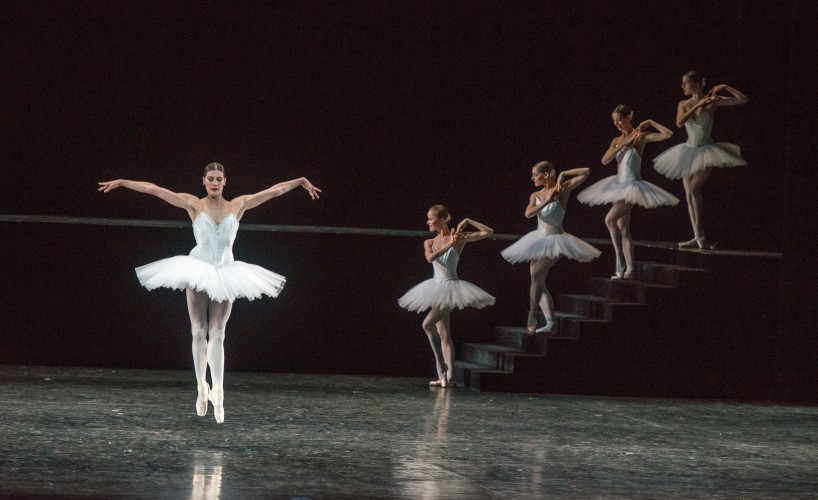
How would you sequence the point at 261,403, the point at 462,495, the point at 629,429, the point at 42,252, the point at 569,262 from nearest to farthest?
the point at 462,495 < the point at 629,429 < the point at 261,403 < the point at 42,252 < the point at 569,262

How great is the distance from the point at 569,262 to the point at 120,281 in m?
3.85

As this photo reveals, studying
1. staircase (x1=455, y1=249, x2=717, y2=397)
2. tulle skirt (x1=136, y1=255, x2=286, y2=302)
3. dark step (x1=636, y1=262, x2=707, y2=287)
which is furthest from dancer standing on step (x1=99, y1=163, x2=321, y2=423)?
dark step (x1=636, y1=262, x2=707, y2=287)

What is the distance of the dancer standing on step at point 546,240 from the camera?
9727mm

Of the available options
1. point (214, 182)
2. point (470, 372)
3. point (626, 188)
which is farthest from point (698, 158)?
point (214, 182)

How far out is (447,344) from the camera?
9.60m

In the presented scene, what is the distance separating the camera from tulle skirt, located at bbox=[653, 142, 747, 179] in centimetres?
1015

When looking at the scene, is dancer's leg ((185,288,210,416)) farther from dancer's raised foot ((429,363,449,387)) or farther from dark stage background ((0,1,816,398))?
dark stage background ((0,1,816,398))

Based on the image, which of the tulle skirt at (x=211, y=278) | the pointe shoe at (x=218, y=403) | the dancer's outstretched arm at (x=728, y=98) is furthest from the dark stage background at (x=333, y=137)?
the pointe shoe at (x=218, y=403)

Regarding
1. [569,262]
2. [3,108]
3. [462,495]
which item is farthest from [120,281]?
[462,495]

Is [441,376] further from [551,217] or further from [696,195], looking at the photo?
[696,195]

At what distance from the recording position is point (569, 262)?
1126 centimetres

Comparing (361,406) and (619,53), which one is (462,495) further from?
(619,53)

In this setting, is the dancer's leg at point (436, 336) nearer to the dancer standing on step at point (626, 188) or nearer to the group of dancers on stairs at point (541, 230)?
the group of dancers on stairs at point (541, 230)

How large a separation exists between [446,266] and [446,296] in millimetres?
269
